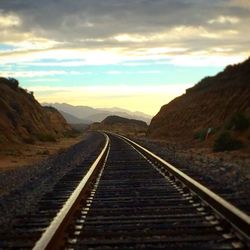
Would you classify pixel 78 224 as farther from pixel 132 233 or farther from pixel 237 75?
pixel 237 75

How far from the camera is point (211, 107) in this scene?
51.7 m

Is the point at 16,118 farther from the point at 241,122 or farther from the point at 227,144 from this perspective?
the point at 227,144

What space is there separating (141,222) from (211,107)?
45.2m

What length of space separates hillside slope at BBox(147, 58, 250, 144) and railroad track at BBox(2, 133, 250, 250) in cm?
2661

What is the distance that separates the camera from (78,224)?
725cm

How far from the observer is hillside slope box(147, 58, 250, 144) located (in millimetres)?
43431

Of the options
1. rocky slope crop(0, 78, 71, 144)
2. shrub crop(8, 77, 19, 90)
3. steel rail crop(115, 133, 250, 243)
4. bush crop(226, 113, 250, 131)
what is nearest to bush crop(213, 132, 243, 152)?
bush crop(226, 113, 250, 131)

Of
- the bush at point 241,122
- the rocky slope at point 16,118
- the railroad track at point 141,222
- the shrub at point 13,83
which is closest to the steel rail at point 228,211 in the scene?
the railroad track at point 141,222

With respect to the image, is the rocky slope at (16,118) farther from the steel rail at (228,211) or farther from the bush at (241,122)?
the steel rail at (228,211)

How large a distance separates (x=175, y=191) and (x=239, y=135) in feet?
65.1

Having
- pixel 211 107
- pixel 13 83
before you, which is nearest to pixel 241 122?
pixel 211 107

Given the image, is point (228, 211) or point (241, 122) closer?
point (228, 211)

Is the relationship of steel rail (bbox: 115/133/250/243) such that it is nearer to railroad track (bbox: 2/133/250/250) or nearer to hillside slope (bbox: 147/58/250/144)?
railroad track (bbox: 2/133/250/250)

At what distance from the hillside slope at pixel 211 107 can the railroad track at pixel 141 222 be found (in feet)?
87.3
